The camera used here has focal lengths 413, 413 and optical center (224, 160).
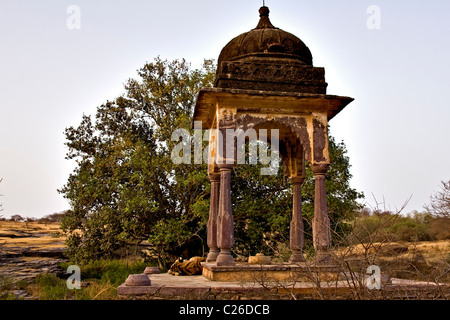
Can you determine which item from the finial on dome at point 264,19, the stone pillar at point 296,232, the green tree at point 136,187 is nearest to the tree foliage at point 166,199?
the green tree at point 136,187

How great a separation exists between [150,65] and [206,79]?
3.00m

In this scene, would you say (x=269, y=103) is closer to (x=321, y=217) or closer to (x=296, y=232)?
(x=321, y=217)

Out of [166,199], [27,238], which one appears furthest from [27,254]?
[166,199]

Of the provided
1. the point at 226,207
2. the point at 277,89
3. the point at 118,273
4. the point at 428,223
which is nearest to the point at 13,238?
the point at 118,273

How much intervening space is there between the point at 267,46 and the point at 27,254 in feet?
38.9

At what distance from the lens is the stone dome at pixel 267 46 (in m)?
9.20

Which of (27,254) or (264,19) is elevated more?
(264,19)

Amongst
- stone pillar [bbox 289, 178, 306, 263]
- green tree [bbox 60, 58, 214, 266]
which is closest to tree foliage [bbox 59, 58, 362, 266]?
green tree [bbox 60, 58, 214, 266]

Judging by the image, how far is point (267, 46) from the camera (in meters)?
9.23

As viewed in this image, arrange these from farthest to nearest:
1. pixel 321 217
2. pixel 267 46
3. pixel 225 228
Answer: pixel 267 46 → pixel 321 217 → pixel 225 228

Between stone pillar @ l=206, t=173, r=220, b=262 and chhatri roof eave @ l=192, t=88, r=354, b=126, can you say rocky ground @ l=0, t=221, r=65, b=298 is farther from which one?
chhatri roof eave @ l=192, t=88, r=354, b=126

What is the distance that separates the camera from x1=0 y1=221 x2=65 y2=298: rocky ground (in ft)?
43.1

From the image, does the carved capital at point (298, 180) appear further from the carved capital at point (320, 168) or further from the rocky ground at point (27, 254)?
the rocky ground at point (27, 254)
